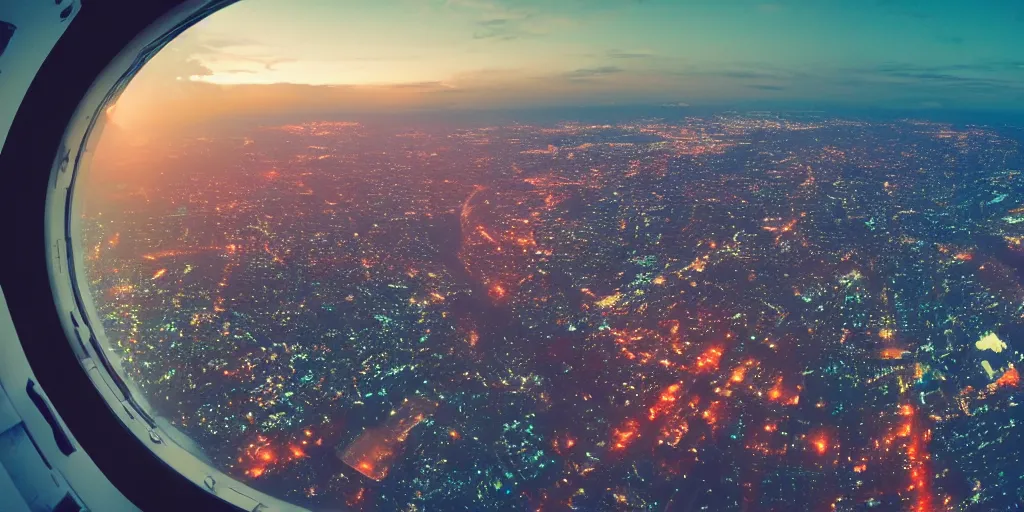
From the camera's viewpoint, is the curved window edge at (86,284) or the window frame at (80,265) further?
the curved window edge at (86,284)

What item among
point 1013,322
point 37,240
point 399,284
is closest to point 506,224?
point 399,284

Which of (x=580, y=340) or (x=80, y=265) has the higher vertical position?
(x=80, y=265)

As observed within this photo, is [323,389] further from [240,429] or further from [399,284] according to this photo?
[399,284]

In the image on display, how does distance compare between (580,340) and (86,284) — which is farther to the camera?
(580,340)

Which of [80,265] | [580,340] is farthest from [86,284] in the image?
[580,340]

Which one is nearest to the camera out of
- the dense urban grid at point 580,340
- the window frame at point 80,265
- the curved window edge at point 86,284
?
the window frame at point 80,265

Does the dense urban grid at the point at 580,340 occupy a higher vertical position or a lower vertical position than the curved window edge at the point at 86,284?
lower

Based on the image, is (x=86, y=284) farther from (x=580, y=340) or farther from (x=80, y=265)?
(x=580, y=340)

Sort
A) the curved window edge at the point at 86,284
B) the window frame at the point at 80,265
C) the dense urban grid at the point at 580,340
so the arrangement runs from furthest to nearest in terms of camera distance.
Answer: the dense urban grid at the point at 580,340, the curved window edge at the point at 86,284, the window frame at the point at 80,265
